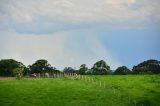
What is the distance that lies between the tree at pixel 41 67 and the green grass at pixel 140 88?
1615 inches

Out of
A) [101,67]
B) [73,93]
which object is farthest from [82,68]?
[73,93]

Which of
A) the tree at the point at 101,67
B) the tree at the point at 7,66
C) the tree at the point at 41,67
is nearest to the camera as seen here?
the tree at the point at 7,66

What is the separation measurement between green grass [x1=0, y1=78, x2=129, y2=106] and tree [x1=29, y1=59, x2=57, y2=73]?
48528mm

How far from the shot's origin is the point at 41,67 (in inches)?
5128

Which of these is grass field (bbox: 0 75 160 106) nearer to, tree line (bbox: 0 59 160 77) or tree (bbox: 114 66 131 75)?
tree line (bbox: 0 59 160 77)

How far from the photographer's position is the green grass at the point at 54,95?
2408 inches

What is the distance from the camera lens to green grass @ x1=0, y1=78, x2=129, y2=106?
61.2 metres

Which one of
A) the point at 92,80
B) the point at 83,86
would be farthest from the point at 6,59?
the point at 83,86

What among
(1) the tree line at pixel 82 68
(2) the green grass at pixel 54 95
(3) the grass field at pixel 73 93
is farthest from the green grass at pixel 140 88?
(1) the tree line at pixel 82 68

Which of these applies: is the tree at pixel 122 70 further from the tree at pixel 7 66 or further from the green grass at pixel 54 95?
the green grass at pixel 54 95

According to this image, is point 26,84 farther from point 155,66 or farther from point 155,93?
point 155,66

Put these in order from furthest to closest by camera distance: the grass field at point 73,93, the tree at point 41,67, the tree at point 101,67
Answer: the tree at point 101,67 → the tree at point 41,67 → the grass field at point 73,93

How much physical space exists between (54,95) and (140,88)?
16090 millimetres

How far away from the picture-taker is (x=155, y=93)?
71.9 m
